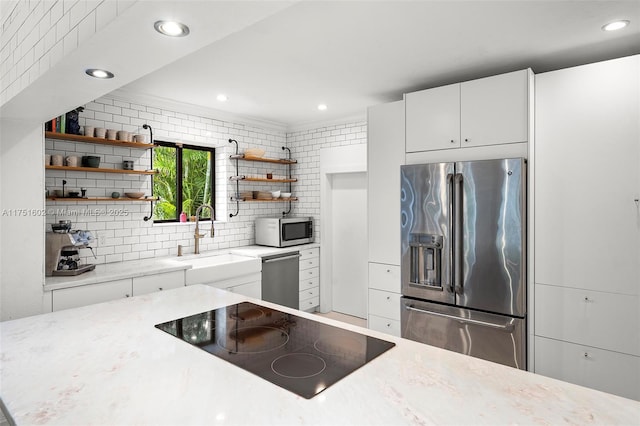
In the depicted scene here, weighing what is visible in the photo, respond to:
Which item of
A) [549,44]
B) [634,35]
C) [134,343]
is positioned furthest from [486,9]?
[134,343]

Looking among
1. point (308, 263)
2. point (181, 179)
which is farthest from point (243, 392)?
point (308, 263)

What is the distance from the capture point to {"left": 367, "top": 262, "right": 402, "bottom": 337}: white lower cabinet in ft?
11.5

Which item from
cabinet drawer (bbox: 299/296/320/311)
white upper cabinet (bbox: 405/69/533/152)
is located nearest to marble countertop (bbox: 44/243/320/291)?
cabinet drawer (bbox: 299/296/320/311)

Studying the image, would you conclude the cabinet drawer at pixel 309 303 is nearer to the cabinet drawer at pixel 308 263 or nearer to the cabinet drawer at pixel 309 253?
the cabinet drawer at pixel 308 263

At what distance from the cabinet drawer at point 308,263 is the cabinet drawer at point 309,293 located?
30 cm

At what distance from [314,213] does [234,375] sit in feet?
13.0

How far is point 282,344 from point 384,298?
218 cm

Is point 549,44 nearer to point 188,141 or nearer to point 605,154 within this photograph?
point 605,154

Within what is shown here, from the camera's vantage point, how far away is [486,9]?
7.05ft

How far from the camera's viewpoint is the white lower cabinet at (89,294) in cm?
268

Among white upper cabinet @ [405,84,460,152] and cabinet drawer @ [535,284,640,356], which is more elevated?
white upper cabinet @ [405,84,460,152]

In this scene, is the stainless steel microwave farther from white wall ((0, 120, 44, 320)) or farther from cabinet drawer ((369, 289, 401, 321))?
white wall ((0, 120, 44, 320))

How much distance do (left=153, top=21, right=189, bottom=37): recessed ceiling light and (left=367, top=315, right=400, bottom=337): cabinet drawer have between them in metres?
3.03

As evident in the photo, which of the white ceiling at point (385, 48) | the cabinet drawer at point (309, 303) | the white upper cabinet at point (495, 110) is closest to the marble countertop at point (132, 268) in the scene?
the cabinet drawer at point (309, 303)
